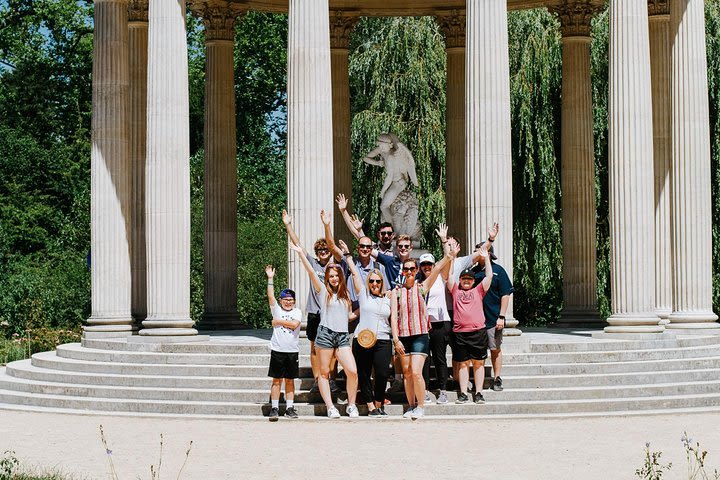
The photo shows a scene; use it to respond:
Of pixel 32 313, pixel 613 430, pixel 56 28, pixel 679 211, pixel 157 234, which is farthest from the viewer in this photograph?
pixel 56 28

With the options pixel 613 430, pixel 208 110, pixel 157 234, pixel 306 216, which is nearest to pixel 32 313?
pixel 208 110

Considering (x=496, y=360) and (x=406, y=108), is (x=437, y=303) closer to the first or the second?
(x=496, y=360)

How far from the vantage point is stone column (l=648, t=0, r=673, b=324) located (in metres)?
72.8

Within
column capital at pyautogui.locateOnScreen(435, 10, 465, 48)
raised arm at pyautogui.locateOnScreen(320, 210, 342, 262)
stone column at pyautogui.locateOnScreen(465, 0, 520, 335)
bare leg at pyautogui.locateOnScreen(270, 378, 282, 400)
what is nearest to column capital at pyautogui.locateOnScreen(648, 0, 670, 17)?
column capital at pyautogui.locateOnScreen(435, 10, 465, 48)

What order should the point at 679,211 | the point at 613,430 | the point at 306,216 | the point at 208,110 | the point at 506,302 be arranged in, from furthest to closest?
the point at 208,110, the point at 679,211, the point at 306,216, the point at 506,302, the point at 613,430

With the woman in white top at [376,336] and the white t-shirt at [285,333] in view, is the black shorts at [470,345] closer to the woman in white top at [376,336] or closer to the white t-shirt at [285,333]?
the woman in white top at [376,336]

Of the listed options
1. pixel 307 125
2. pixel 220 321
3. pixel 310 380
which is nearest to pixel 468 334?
pixel 310 380

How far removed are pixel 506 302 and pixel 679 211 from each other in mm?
19291

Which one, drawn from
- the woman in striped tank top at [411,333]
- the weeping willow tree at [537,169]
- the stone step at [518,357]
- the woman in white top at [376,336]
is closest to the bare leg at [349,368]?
the woman in white top at [376,336]

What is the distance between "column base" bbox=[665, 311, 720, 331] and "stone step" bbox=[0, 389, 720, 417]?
13174 millimetres

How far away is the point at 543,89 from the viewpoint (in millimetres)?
97000

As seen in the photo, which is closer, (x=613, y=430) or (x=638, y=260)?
(x=613, y=430)

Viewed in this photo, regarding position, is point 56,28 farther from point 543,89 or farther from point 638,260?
point 638,260

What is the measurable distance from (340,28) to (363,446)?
45.6 metres
